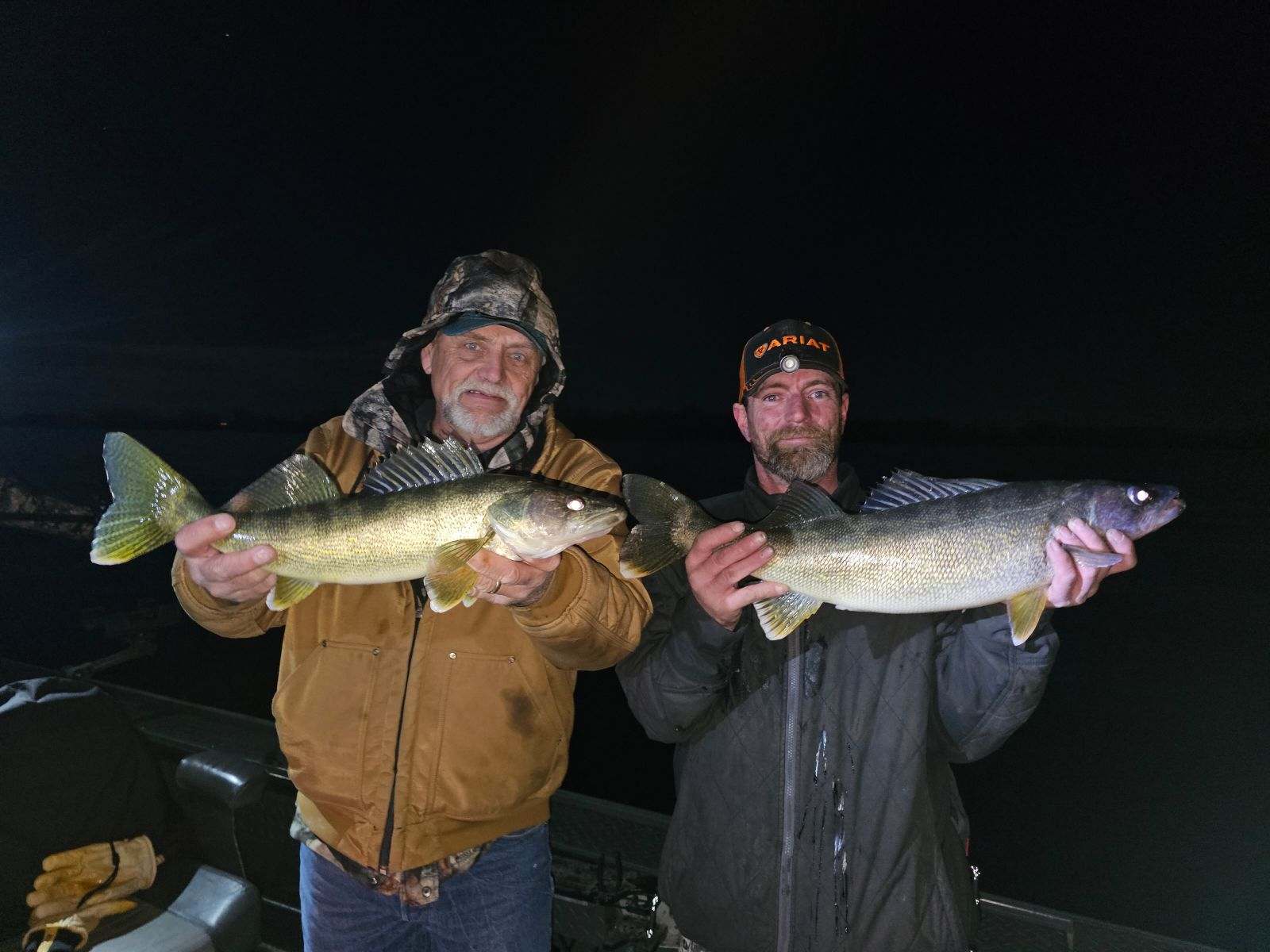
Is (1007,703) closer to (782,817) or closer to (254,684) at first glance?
(782,817)

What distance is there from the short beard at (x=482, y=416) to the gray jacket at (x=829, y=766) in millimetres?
1155

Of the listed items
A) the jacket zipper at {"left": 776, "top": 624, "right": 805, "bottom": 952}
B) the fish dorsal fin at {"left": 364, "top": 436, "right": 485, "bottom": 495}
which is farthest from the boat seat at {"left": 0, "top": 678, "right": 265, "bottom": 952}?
the jacket zipper at {"left": 776, "top": 624, "right": 805, "bottom": 952}

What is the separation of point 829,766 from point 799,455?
54.5 inches

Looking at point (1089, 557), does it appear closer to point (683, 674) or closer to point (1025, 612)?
point (1025, 612)

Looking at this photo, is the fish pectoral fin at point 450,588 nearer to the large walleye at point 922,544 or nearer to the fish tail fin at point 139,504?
the large walleye at point 922,544

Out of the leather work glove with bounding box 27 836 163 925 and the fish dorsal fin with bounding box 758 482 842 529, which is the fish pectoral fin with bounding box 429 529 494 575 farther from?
the leather work glove with bounding box 27 836 163 925

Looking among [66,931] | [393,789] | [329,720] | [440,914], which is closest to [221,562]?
[329,720]

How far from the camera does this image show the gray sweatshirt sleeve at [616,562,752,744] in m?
2.80

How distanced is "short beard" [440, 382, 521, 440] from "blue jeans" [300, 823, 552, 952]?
1.70 meters

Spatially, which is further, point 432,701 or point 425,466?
point 425,466

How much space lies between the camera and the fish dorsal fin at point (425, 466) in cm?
301

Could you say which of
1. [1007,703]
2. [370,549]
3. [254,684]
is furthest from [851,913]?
[254,684]

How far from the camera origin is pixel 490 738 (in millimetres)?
2746

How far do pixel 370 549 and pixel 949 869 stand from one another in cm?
261
